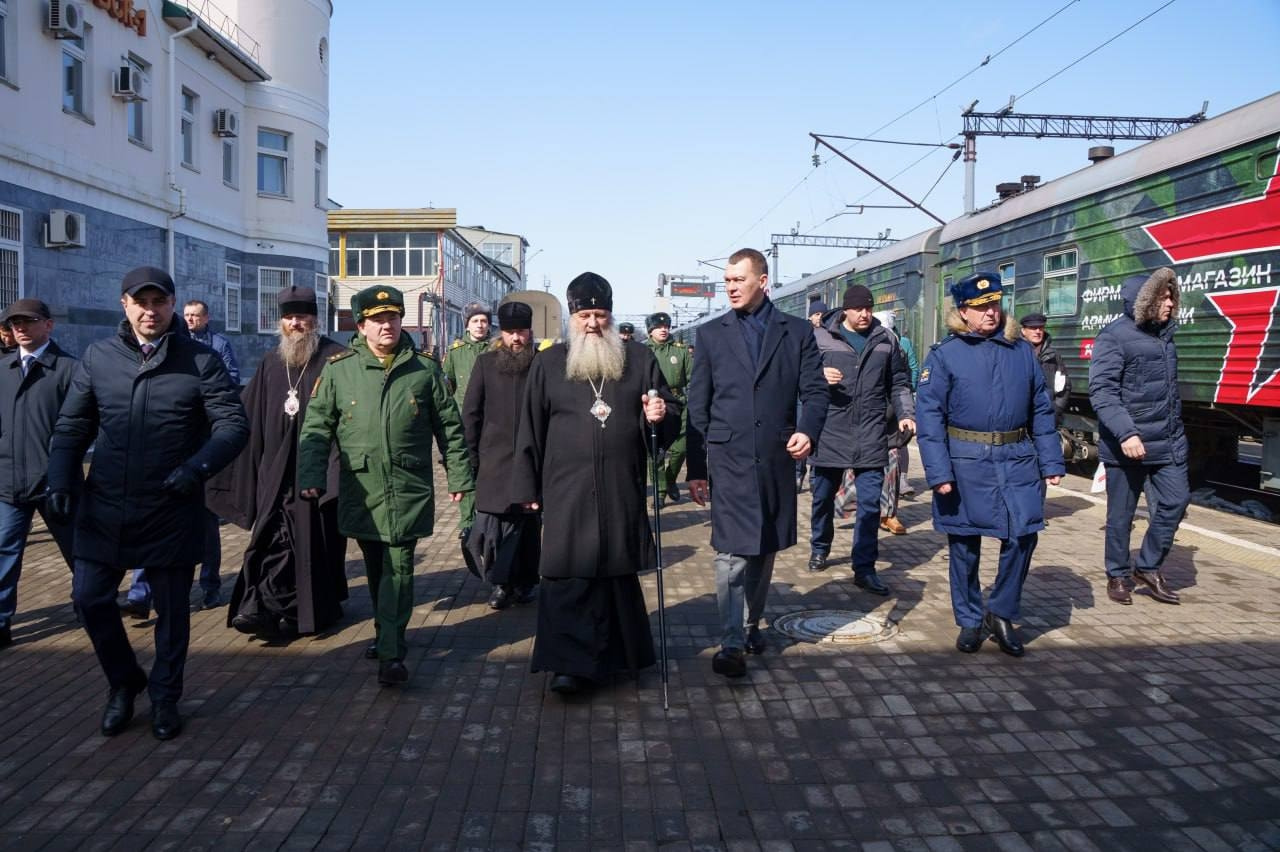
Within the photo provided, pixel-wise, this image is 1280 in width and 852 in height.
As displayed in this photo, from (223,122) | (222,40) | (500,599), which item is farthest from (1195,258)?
(223,122)

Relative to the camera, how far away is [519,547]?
6395 millimetres

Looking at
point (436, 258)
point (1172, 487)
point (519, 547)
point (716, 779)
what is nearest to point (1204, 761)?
point (716, 779)

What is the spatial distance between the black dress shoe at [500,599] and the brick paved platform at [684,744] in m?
0.17

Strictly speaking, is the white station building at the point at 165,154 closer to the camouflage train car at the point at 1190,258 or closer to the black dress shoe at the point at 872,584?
the black dress shoe at the point at 872,584

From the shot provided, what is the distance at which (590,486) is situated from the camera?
190 inches

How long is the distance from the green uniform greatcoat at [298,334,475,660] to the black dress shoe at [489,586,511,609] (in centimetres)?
139

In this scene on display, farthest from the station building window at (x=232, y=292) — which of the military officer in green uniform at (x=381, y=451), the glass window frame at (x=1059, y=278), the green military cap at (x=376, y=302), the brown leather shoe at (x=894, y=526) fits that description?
the military officer in green uniform at (x=381, y=451)

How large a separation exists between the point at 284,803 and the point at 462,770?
0.65 metres

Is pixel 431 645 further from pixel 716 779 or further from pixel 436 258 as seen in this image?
pixel 436 258

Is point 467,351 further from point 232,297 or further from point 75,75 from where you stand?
point 232,297

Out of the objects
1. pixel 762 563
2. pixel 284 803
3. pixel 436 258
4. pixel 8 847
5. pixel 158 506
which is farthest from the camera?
pixel 436 258

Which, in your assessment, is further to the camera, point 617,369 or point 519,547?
point 519,547

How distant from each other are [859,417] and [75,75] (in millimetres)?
13535

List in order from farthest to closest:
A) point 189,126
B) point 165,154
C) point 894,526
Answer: point 189,126 → point 165,154 → point 894,526
